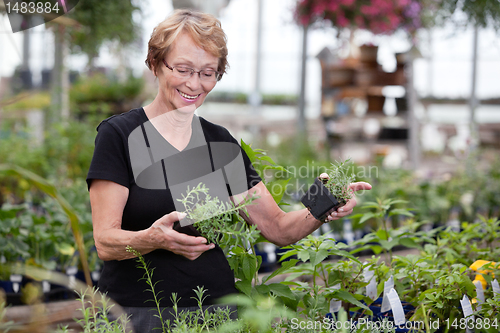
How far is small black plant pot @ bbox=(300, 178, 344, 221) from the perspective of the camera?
1075mm

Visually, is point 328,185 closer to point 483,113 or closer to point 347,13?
point 347,13

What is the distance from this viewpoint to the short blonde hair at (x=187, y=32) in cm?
113

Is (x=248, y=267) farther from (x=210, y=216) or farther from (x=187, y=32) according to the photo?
(x=187, y=32)

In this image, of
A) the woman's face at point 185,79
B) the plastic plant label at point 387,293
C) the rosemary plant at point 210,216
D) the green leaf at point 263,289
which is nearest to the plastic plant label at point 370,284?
the plastic plant label at point 387,293

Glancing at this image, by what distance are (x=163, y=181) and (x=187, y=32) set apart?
389mm

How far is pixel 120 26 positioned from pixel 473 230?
8.15 ft

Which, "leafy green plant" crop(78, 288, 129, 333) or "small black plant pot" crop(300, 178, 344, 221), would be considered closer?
"leafy green plant" crop(78, 288, 129, 333)

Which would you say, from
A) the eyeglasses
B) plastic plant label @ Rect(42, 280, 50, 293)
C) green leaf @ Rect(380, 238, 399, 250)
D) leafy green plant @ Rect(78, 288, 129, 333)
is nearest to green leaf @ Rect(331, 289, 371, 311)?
green leaf @ Rect(380, 238, 399, 250)

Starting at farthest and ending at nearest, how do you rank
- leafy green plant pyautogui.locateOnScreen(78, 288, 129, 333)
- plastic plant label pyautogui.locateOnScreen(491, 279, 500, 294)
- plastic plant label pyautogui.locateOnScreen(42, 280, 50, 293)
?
plastic plant label pyautogui.locateOnScreen(42, 280, 50, 293) → plastic plant label pyautogui.locateOnScreen(491, 279, 500, 294) → leafy green plant pyautogui.locateOnScreen(78, 288, 129, 333)

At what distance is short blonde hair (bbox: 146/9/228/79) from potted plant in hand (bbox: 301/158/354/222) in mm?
436

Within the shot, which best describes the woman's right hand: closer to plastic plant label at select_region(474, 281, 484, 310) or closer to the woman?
the woman

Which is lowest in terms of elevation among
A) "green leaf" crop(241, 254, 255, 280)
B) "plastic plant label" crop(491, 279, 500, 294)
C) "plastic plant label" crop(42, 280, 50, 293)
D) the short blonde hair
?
"plastic plant label" crop(42, 280, 50, 293)

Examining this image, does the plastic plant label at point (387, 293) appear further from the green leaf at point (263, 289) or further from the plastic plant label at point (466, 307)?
the green leaf at point (263, 289)

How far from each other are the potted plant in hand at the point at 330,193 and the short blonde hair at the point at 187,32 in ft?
1.43
